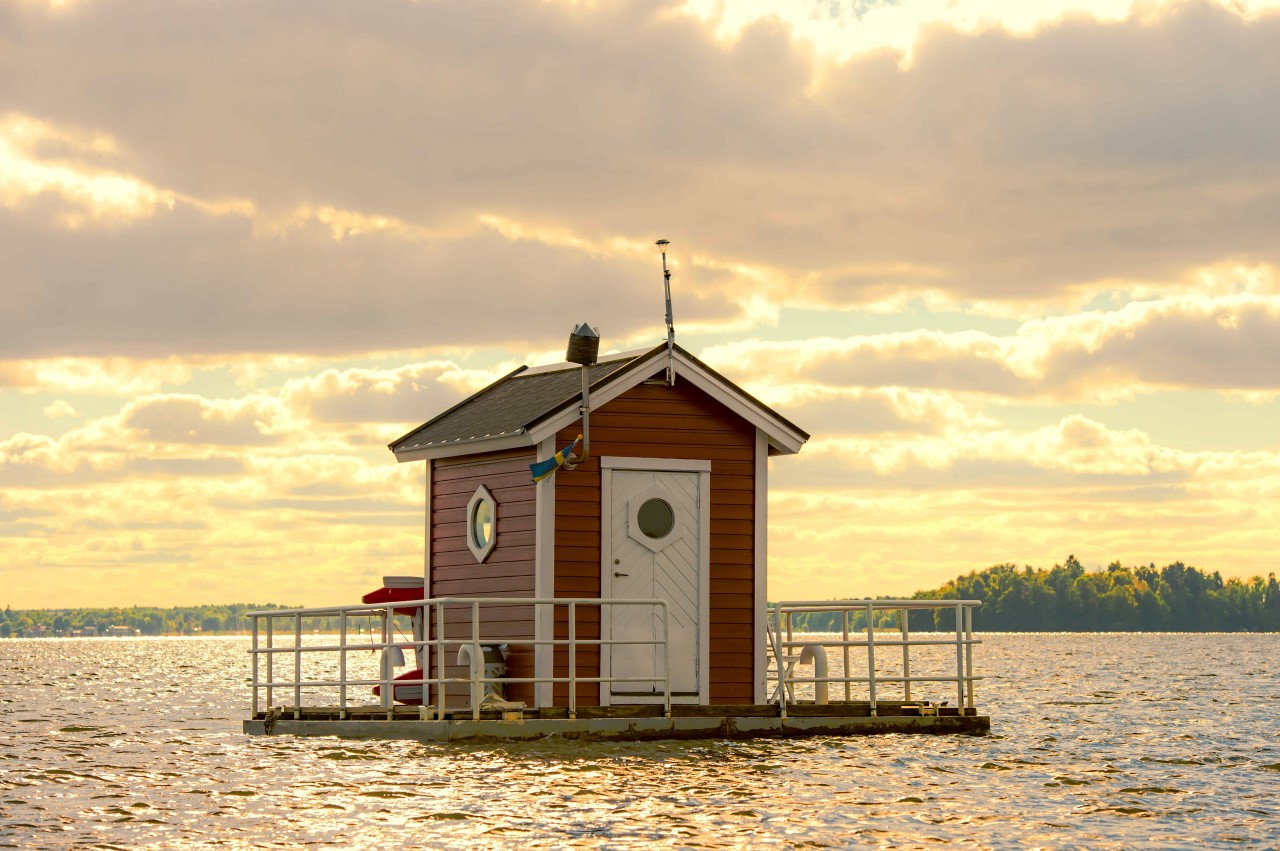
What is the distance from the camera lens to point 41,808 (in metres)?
17.1

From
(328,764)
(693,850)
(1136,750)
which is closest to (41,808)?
(328,764)

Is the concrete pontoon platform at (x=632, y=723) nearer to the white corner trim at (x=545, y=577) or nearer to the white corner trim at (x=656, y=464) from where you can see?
the white corner trim at (x=545, y=577)

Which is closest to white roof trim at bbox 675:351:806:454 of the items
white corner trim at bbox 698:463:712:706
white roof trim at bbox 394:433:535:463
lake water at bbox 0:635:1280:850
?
white corner trim at bbox 698:463:712:706

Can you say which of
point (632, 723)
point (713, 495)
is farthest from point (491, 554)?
point (632, 723)

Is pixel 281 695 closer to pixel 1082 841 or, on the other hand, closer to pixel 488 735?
pixel 488 735

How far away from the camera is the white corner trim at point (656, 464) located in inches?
802

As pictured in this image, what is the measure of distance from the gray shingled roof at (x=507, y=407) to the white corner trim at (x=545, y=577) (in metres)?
0.83

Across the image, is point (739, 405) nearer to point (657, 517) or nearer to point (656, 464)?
point (656, 464)

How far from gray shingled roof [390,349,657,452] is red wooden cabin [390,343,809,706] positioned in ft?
0.22

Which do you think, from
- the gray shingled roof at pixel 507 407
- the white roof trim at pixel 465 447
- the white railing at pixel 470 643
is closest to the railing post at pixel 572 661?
the white railing at pixel 470 643

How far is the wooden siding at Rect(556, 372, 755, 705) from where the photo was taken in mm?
20141

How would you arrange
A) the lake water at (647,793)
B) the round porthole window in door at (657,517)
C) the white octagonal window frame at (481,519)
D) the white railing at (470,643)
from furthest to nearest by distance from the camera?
1. the white octagonal window frame at (481,519)
2. the round porthole window in door at (657,517)
3. the white railing at (470,643)
4. the lake water at (647,793)

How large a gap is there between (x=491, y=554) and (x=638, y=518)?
1.84 metres

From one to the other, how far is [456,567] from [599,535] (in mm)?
2358
